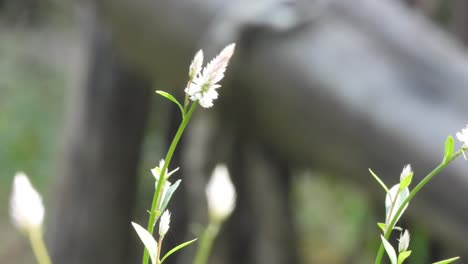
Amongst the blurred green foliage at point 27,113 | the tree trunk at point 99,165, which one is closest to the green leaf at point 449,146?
the tree trunk at point 99,165

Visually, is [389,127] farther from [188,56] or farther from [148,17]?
[148,17]

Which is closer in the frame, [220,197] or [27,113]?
[220,197]

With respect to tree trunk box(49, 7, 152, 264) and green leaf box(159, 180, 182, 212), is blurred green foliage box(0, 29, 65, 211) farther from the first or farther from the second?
green leaf box(159, 180, 182, 212)

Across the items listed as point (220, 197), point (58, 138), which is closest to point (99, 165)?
point (58, 138)

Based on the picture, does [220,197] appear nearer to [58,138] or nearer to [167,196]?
[167,196]

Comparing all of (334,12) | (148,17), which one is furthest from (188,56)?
(334,12)

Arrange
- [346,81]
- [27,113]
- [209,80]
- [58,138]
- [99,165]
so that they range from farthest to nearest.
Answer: [27,113]
[58,138]
[99,165]
[346,81]
[209,80]

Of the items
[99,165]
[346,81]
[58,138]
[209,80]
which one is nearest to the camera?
[209,80]
